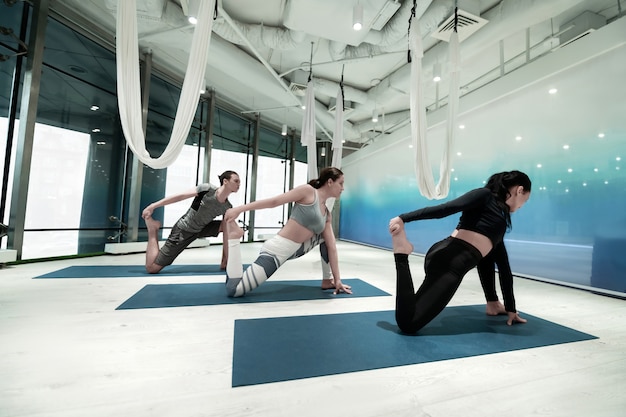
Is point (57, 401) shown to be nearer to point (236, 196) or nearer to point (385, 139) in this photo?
point (236, 196)

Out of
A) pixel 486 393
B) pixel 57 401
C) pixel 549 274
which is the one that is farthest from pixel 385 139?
pixel 57 401

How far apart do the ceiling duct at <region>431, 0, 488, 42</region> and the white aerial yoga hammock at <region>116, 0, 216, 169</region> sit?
10.00 ft

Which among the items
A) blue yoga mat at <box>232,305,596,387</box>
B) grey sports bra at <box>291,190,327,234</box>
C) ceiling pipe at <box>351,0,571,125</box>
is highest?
ceiling pipe at <box>351,0,571,125</box>

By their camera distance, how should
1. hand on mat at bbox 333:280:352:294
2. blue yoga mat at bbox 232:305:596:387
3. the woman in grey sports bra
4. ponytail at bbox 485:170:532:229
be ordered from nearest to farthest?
blue yoga mat at bbox 232:305:596:387 < ponytail at bbox 485:170:532:229 < the woman in grey sports bra < hand on mat at bbox 333:280:352:294

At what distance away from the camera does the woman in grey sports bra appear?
7.67ft

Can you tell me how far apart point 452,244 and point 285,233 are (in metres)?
1.31

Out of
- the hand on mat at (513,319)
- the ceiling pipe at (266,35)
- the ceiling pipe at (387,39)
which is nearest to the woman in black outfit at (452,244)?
the hand on mat at (513,319)

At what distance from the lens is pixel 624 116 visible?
3160 mm

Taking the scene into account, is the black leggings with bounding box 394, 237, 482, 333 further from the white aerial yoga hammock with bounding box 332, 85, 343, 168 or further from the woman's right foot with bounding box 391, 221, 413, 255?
the white aerial yoga hammock with bounding box 332, 85, 343, 168

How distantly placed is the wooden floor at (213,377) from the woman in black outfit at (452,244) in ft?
1.10

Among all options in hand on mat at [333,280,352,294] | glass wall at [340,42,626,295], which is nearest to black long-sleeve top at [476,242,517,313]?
hand on mat at [333,280,352,294]

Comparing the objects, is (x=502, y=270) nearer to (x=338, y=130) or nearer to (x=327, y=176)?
(x=327, y=176)

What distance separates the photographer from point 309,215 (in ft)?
8.16

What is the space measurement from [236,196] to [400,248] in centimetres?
697
